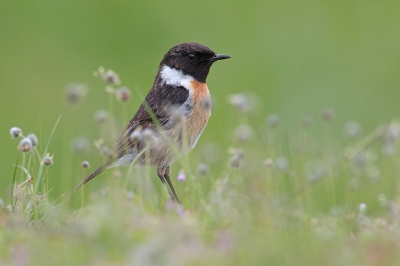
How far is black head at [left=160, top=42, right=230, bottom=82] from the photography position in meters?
8.05

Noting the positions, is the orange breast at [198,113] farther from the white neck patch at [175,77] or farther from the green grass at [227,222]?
the green grass at [227,222]

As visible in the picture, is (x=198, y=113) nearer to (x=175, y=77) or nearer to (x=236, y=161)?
(x=175, y=77)

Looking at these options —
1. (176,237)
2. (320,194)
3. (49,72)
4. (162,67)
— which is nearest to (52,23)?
(49,72)

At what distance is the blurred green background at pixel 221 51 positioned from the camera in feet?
46.0

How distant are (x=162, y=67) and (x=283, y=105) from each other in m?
6.10

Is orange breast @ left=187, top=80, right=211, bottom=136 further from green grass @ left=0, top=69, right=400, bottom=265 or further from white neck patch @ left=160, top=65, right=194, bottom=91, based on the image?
green grass @ left=0, top=69, right=400, bottom=265

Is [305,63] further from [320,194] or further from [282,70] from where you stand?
[320,194]

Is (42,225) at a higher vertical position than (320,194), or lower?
lower

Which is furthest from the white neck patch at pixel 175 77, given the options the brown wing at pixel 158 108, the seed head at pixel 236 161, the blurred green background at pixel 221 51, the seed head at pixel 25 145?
the blurred green background at pixel 221 51

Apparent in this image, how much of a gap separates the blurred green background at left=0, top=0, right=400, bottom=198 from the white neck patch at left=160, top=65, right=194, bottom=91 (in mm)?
5352

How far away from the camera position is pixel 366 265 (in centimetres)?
423

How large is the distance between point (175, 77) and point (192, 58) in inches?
10.0

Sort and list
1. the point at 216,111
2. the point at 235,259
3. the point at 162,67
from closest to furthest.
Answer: the point at 235,259
the point at 162,67
the point at 216,111

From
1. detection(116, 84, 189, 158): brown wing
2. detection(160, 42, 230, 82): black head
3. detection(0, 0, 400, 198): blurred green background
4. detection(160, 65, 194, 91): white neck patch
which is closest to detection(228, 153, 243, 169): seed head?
detection(116, 84, 189, 158): brown wing
